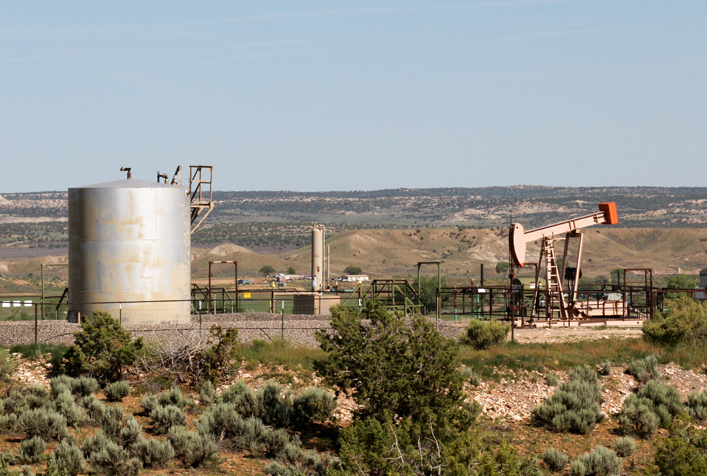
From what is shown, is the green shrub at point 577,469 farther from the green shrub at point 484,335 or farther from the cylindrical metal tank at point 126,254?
the cylindrical metal tank at point 126,254

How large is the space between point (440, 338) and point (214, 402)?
5024mm

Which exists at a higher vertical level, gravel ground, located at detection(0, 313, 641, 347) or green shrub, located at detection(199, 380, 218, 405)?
gravel ground, located at detection(0, 313, 641, 347)

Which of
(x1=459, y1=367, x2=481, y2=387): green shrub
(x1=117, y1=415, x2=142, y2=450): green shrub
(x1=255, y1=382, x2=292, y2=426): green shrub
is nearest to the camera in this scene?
(x1=117, y1=415, x2=142, y2=450): green shrub

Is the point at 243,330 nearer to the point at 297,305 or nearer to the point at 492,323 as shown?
the point at 492,323

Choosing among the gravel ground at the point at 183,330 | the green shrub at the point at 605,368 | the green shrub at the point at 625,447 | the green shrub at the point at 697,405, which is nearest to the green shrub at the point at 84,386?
the gravel ground at the point at 183,330

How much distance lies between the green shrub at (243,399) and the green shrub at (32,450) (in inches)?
153

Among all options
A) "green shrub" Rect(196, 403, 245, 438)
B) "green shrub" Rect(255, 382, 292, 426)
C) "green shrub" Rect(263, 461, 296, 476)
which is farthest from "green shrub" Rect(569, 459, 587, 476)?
"green shrub" Rect(196, 403, 245, 438)

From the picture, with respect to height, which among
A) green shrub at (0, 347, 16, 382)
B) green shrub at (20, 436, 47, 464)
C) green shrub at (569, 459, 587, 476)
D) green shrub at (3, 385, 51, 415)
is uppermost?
green shrub at (0, 347, 16, 382)

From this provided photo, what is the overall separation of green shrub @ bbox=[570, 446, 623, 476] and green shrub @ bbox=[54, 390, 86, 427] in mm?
9406

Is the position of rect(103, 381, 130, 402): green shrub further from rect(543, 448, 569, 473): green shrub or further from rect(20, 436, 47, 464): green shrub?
rect(543, 448, 569, 473): green shrub

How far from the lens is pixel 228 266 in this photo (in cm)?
10881

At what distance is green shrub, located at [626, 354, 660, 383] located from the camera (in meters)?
21.3

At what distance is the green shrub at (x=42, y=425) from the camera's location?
15.9m

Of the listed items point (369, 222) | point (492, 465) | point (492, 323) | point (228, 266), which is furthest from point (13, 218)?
point (492, 465)
